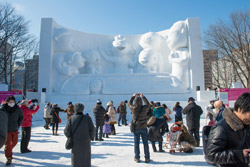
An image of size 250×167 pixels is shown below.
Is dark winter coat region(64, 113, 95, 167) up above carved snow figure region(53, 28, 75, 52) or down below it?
below

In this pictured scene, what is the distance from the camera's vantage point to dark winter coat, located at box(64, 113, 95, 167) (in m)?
2.66

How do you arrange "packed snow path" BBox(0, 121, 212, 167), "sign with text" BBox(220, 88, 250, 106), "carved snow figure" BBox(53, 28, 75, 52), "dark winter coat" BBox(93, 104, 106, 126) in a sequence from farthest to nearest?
"carved snow figure" BBox(53, 28, 75, 52) < "sign with text" BBox(220, 88, 250, 106) < "dark winter coat" BBox(93, 104, 106, 126) < "packed snow path" BBox(0, 121, 212, 167)

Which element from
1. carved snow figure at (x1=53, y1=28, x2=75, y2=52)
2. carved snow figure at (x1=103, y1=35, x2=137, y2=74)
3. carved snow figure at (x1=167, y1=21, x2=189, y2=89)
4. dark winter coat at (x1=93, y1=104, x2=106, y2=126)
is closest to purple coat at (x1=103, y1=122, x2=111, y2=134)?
dark winter coat at (x1=93, y1=104, x2=106, y2=126)

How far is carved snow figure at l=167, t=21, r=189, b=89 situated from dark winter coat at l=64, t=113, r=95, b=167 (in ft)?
33.9

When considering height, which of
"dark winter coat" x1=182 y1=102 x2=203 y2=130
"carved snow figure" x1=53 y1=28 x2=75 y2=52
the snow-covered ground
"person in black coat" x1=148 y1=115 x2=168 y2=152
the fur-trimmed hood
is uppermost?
"carved snow figure" x1=53 y1=28 x2=75 y2=52

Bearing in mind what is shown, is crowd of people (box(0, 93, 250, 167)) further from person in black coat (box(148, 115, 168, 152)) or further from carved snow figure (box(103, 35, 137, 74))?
carved snow figure (box(103, 35, 137, 74))

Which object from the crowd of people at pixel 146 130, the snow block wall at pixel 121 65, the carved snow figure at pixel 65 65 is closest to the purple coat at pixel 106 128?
the crowd of people at pixel 146 130

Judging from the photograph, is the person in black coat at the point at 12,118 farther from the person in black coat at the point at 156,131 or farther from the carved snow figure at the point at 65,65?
the carved snow figure at the point at 65,65

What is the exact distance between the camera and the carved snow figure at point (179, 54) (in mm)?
12273

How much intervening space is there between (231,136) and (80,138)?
2.07m

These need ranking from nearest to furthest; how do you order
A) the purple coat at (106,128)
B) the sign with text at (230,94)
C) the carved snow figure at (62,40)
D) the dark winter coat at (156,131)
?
the dark winter coat at (156,131)
the purple coat at (106,128)
the sign with text at (230,94)
the carved snow figure at (62,40)

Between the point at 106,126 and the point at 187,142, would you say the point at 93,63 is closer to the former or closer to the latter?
the point at 106,126

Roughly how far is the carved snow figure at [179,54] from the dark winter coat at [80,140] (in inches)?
407

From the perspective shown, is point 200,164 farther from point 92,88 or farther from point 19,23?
point 19,23
